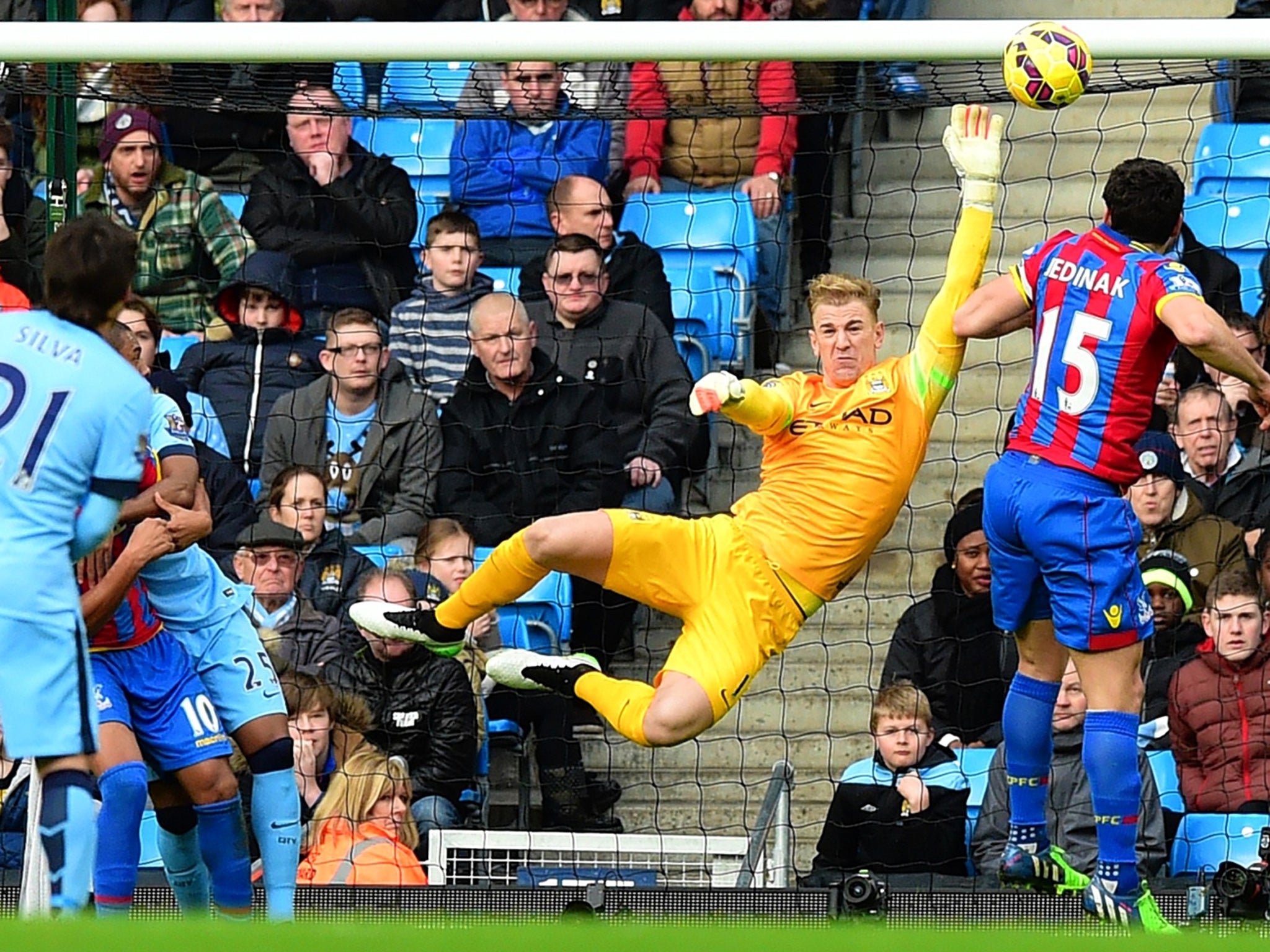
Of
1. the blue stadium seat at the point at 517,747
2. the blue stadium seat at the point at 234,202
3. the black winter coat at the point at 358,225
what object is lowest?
the blue stadium seat at the point at 517,747

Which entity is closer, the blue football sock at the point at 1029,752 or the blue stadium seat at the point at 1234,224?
the blue football sock at the point at 1029,752

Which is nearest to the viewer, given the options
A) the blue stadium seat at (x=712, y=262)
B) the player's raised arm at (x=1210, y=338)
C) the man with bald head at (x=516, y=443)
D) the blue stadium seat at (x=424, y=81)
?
the player's raised arm at (x=1210, y=338)

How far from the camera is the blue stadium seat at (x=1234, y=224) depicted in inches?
318

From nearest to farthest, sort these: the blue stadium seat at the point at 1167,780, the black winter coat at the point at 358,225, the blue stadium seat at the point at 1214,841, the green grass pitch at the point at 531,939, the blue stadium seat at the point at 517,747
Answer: the green grass pitch at the point at 531,939, the blue stadium seat at the point at 1214,841, the blue stadium seat at the point at 1167,780, the blue stadium seat at the point at 517,747, the black winter coat at the point at 358,225

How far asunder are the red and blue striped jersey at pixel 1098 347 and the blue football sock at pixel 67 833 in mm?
2903

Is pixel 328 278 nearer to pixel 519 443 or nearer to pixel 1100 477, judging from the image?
pixel 519 443

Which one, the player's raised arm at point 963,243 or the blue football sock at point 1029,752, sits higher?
the player's raised arm at point 963,243

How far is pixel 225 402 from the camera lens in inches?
318

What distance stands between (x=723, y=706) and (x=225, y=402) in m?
3.03

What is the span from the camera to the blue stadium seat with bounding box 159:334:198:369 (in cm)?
830

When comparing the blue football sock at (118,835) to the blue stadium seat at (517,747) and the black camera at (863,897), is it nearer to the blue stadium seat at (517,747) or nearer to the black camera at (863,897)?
the blue stadium seat at (517,747)

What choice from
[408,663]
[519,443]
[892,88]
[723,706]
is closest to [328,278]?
[519,443]

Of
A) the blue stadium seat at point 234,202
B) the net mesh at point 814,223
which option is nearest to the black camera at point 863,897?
the net mesh at point 814,223

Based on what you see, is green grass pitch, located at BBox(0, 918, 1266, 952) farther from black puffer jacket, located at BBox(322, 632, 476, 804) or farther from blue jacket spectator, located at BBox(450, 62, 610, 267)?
blue jacket spectator, located at BBox(450, 62, 610, 267)
